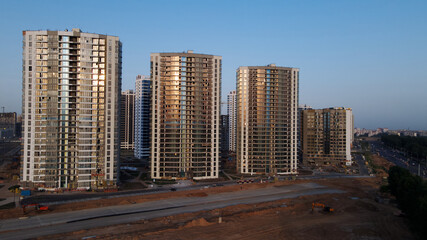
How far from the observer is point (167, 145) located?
362 feet

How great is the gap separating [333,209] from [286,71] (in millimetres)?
69805

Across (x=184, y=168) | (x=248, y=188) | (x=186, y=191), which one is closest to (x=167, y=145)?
(x=184, y=168)

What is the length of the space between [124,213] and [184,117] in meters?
49.5

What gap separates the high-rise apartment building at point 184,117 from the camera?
11050cm

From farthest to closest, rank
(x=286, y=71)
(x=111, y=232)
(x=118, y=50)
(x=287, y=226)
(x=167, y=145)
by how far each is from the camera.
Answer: (x=286, y=71)
(x=167, y=145)
(x=118, y=50)
(x=287, y=226)
(x=111, y=232)

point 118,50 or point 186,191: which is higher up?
point 118,50

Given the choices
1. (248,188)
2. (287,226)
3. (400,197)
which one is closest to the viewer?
(287,226)

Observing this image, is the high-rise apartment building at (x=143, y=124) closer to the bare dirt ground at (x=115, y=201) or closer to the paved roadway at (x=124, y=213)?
the bare dirt ground at (x=115, y=201)

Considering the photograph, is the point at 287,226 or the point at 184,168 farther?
the point at 184,168

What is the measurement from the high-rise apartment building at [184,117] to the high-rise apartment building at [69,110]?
1991cm

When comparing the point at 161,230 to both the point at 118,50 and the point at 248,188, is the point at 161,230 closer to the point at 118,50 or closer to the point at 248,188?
the point at 248,188

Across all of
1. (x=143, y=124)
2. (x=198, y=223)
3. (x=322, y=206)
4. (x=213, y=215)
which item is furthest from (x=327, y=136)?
(x=198, y=223)

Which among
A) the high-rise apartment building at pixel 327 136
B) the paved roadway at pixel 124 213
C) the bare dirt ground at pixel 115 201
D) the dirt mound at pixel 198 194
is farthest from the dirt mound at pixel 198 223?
the high-rise apartment building at pixel 327 136

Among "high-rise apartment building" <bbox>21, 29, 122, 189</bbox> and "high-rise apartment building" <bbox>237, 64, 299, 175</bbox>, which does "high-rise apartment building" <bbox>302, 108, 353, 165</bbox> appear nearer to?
"high-rise apartment building" <bbox>237, 64, 299, 175</bbox>
